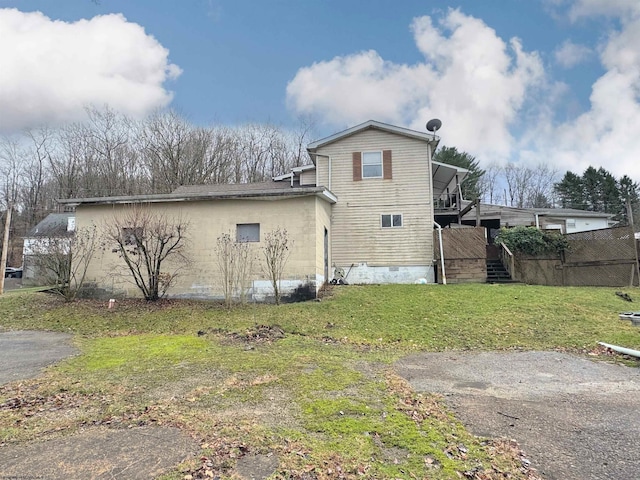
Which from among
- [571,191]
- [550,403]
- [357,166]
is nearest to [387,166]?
[357,166]

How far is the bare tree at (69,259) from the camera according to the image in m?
11.7

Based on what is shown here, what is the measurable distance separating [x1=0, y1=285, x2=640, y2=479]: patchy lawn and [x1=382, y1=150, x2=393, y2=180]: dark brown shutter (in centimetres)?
534

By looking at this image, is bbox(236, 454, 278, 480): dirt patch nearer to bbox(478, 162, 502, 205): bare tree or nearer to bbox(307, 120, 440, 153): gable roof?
bbox(307, 120, 440, 153): gable roof

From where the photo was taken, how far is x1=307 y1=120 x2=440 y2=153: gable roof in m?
14.7

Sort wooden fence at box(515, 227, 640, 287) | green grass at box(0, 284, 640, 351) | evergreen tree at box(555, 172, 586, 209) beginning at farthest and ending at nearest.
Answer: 1. evergreen tree at box(555, 172, 586, 209)
2. wooden fence at box(515, 227, 640, 287)
3. green grass at box(0, 284, 640, 351)

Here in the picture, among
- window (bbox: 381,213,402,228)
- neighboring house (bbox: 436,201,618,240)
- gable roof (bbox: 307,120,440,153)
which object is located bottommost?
window (bbox: 381,213,402,228)

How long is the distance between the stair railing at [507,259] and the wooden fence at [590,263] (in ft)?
0.89

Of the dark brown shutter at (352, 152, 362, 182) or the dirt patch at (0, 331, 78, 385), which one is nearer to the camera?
the dirt patch at (0, 331, 78, 385)

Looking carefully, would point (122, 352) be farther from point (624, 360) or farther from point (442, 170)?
point (442, 170)

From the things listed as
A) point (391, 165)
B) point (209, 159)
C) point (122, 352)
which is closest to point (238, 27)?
point (391, 165)

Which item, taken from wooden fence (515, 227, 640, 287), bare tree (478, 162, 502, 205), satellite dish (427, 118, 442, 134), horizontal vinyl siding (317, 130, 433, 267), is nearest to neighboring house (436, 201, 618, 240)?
wooden fence (515, 227, 640, 287)

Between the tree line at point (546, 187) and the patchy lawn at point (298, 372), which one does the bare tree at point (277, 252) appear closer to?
the patchy lawn at point (298, 372)

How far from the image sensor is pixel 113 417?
3564mm

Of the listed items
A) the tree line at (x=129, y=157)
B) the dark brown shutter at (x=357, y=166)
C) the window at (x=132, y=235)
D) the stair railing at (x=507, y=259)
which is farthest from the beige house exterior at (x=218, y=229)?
the tree line at (x=129, y=157)
